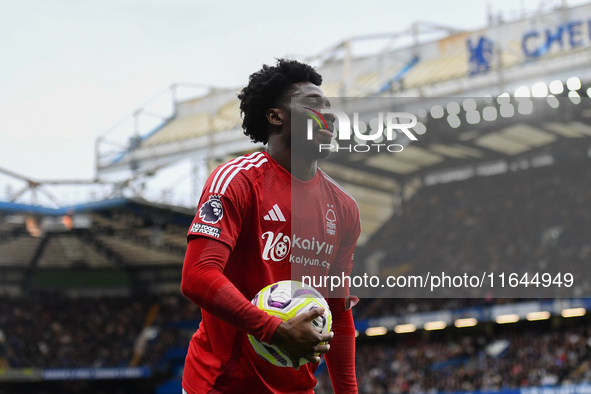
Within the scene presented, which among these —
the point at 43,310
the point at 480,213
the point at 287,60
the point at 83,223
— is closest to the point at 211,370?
the point at 287,60

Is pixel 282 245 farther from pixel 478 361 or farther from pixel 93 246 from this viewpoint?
pixel 93 246

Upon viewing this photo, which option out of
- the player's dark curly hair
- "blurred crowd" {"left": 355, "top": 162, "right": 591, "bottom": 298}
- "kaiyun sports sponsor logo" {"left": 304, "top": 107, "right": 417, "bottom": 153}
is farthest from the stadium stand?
the player's dark curly hair

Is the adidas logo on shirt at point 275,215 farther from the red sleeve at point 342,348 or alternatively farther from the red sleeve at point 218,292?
the red sleeve at point 342,348

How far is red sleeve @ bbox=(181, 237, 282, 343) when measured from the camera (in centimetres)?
299

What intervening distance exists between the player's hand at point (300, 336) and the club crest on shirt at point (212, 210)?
593 mm

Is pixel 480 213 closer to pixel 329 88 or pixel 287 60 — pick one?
pixel 329 88

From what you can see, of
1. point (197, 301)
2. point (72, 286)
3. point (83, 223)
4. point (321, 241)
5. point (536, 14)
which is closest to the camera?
point (197, 301)

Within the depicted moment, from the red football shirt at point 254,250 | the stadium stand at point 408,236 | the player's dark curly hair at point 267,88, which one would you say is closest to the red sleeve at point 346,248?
the red football shirt at point 254,250

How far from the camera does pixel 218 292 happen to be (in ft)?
10.0

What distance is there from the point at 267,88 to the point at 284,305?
1.16 m

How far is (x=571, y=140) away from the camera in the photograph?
23.9 m

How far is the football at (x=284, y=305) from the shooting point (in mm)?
3234

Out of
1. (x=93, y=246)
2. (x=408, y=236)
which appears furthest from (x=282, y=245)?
(x=93, y=246)

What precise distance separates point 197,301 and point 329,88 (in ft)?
79.0
